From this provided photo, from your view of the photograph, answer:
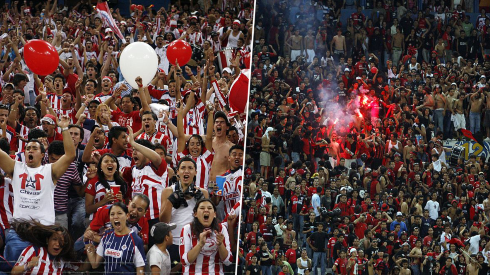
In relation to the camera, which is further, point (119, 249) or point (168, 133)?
point (168, 133)

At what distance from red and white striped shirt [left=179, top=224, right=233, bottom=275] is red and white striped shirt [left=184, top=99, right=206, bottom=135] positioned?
3.48 meters

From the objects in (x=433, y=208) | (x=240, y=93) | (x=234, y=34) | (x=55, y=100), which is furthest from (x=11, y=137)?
(x=234, y=34)

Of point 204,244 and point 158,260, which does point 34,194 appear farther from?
point 204,244

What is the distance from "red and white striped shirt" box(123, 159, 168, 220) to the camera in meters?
5.46

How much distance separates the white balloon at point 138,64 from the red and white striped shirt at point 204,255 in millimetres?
3226

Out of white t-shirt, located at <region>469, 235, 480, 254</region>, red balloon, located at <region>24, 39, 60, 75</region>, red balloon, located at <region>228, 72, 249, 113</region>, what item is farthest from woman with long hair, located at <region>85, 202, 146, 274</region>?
red balloon, located at <region>24, 39, 60, 75</region>

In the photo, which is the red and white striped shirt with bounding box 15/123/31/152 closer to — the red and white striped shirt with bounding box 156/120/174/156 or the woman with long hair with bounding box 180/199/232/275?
the red and white striped shirt with bounding box 156/120/174/156

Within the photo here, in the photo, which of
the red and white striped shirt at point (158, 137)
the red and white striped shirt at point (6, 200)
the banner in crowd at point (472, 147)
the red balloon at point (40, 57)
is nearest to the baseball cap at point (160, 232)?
the red and white striped shirt at point (6, 200)

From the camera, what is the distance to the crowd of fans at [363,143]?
3764mm

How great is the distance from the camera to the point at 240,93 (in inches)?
261

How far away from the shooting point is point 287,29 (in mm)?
3918

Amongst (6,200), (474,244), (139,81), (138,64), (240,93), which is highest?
(138,64)

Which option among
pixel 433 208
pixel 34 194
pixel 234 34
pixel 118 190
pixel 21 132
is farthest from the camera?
pixel 234 34

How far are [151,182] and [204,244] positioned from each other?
1137 millimetres
